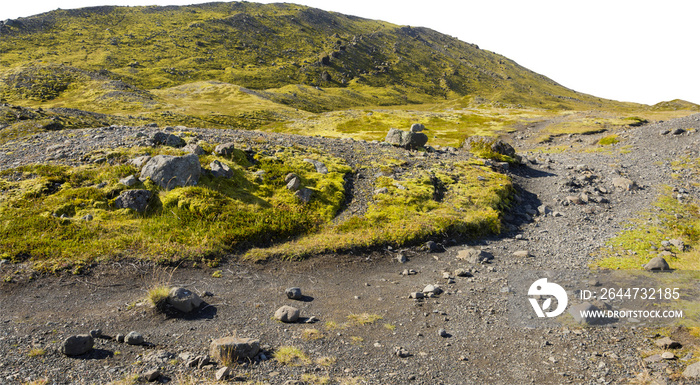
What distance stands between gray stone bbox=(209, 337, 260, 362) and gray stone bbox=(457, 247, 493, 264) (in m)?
11.2

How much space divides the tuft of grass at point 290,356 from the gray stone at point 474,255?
1019cm

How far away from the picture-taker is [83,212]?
1675cm

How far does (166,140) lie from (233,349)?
63.7 feet

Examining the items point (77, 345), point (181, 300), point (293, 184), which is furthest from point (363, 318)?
point (293, 184)

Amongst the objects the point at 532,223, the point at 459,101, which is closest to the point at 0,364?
the point at 532,223

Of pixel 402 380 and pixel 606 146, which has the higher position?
pixel 606 146

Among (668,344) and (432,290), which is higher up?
(668,344)

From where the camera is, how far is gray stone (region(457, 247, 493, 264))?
1658 cm

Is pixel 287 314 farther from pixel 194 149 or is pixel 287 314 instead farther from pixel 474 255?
pixel 194 149

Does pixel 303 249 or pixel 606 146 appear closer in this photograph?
pixel 303 249

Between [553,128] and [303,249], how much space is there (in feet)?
254

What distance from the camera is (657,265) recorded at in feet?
47.6

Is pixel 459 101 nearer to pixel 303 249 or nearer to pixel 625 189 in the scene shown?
pixel 625 189

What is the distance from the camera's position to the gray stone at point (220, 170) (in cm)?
2084
